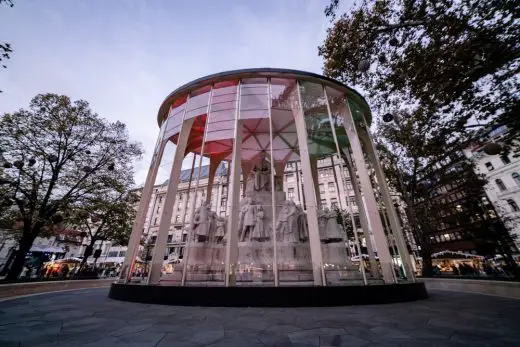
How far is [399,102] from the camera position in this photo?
29.2 ft

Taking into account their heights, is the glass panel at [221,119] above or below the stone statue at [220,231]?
above

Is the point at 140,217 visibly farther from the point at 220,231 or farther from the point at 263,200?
the point at 263,200

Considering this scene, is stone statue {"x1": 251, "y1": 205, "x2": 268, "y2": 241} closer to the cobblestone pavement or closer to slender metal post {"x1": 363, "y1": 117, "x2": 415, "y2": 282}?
the cobblestone pavement

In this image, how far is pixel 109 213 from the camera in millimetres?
18094

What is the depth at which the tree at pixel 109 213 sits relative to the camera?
15430mm

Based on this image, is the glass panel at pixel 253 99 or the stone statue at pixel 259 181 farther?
the stone statue at pixel 259 181

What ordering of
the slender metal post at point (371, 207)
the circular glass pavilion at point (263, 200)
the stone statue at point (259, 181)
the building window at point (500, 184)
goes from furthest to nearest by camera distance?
the building window at point (500, 184), the stone statue at point (259, 181), the circular glass pavilion at point (263, 200), the slender metal post at point (371, 207)

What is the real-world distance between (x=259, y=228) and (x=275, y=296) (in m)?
4.21

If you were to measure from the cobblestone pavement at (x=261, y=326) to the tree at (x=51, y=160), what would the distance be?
10.7m

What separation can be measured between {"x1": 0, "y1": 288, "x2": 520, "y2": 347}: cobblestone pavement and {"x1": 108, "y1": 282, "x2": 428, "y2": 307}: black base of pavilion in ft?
1.08

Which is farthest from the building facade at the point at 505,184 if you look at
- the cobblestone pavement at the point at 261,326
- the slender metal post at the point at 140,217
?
the slender metal post at the point at 140,217

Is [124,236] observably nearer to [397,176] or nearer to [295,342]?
[295,342]

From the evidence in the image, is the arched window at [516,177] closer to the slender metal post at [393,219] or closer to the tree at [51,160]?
the slender metal post at [393,219]

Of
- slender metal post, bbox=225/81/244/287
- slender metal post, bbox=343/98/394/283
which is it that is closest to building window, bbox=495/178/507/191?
slender metal post, bbox=343/98/394/283
